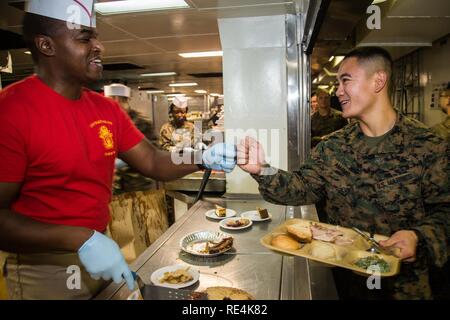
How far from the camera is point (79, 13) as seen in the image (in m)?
1.52

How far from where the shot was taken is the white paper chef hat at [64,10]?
141 centimetres

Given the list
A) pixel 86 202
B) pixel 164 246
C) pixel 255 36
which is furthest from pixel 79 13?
pixel 255 36

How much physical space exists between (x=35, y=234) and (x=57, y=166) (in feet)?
0.94

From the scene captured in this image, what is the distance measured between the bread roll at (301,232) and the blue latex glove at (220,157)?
52 cm

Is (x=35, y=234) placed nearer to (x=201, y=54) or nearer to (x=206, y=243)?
(x=206, y=243)

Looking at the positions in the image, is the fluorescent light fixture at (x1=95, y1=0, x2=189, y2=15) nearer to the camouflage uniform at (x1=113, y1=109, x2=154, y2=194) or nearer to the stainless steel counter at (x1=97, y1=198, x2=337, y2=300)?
the camouflage uniform at (x1=113, y1=109, x2=154, y2=194)

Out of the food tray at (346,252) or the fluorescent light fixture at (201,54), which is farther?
the fluorescent light fixture at (201,54)

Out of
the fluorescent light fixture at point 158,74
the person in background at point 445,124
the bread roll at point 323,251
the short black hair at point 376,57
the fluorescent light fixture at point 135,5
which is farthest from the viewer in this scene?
the fluorescent light fixture at point 158,74

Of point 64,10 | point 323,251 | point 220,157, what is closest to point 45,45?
point 64,10

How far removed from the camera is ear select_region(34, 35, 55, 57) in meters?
1.38

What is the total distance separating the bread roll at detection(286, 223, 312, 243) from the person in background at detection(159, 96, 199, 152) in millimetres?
3876

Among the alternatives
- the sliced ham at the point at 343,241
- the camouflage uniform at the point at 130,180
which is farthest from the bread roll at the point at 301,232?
the camouflage uniform at the point at 130,180

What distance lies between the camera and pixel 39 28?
1390 millimetres

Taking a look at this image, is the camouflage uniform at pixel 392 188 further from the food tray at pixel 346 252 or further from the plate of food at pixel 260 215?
the plate of food at pixel 260 215
